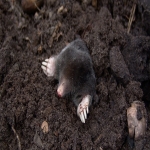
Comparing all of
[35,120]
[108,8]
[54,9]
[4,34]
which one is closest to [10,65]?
[4,34]

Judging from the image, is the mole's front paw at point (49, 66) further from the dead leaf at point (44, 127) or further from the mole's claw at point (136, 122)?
the mole's claw at point (136, 122)

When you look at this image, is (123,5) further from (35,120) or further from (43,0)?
(35,120)

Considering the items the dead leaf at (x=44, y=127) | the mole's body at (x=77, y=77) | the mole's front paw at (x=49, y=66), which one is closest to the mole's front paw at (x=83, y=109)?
the mole's body at (x=77, y=77)

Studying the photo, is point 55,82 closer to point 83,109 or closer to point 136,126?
point 83,109

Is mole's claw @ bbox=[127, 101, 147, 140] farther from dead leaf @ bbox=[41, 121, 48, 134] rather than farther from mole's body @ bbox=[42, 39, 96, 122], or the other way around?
dead leaf @ bbox=[41, 121, 48, 134]

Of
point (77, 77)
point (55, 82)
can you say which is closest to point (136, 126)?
point (77, 77)

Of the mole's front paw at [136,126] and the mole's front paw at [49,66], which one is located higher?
the mole's front paw at [49,66]

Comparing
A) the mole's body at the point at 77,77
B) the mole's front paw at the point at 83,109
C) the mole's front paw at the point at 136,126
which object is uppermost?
the mole's body at the point at 77,77
